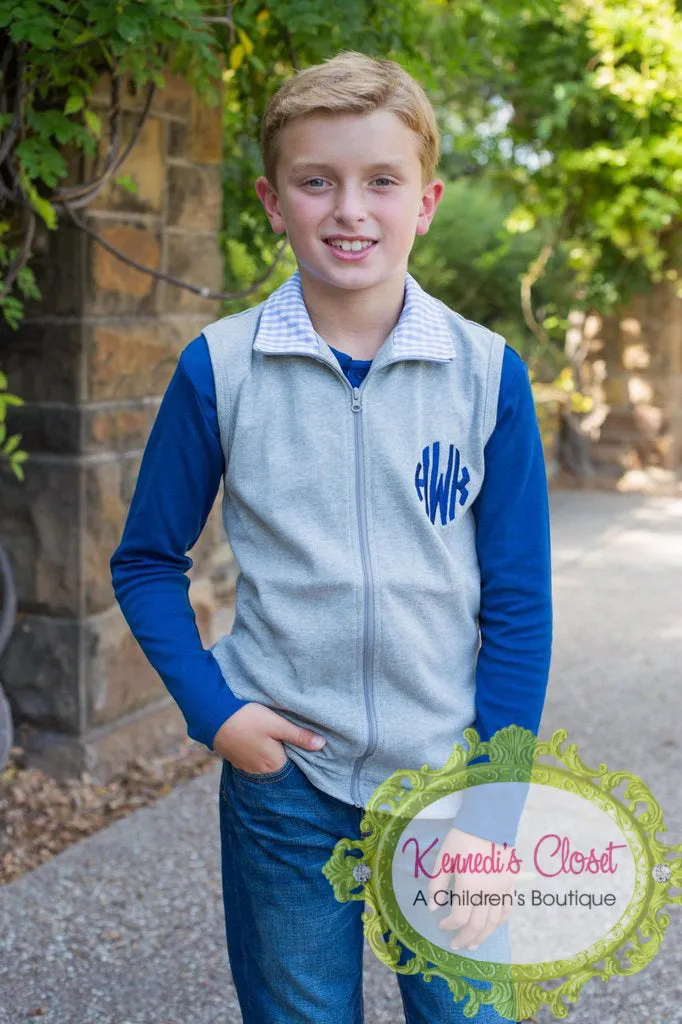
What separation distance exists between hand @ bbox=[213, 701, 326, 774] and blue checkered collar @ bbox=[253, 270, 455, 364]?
426 mm

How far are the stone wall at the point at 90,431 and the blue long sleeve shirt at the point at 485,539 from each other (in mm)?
1655

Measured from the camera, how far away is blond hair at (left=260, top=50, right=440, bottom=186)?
1.41 m

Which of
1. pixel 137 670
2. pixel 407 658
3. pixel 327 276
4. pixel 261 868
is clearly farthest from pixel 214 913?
pixel 327 276

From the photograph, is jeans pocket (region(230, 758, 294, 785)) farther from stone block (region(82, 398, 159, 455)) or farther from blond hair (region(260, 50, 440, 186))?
stone block (region(82, 398, 159, 455))

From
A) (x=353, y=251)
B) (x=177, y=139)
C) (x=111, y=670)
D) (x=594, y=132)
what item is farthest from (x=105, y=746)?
(x=594, y=132)

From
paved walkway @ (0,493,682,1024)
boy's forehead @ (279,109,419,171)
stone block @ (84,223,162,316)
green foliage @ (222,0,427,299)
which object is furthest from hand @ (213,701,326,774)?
green foliage @ (222,0,427,299)

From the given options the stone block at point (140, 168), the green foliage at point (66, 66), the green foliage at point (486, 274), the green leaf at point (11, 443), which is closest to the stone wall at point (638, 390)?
the green foliage at point (486, 274)

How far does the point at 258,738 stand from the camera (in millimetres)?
1419

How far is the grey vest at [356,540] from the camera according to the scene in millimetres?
1430

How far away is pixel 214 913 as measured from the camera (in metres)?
2.61

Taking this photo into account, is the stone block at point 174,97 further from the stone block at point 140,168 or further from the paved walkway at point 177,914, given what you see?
the paved walkway at point 177,914

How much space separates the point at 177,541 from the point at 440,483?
328mm

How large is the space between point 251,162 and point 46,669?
1.82 m

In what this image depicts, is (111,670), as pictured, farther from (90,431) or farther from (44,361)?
(44,361)
